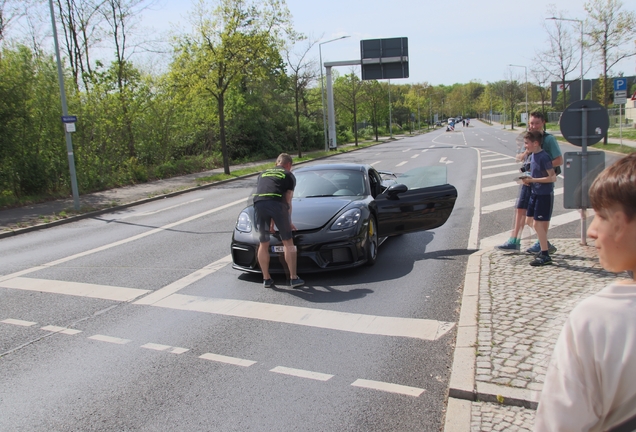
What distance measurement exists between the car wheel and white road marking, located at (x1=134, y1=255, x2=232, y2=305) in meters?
2.20

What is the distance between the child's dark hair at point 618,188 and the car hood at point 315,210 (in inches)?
217

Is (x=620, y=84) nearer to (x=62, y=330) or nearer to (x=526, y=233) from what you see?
(x=526, y=233)

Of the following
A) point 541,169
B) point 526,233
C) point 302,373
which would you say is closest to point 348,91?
point 526,233

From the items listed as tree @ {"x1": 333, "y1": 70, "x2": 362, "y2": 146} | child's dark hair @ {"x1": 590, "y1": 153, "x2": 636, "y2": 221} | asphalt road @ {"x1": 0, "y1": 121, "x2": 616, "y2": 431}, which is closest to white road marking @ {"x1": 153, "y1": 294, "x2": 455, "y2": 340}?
asphalt road @ {"x1": 0, "y1": 121, "x2": 616, "y2": 431}

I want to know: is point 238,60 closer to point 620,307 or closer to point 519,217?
point 519,217

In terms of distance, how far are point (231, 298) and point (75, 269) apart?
131 inches

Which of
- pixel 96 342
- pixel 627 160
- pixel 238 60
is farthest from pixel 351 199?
pixel 238 60

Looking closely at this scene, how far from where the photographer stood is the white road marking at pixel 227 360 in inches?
173

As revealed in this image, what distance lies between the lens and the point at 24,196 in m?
17.3

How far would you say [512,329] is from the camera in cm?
450

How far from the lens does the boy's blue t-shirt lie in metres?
6.52

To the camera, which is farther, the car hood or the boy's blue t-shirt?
the car hood

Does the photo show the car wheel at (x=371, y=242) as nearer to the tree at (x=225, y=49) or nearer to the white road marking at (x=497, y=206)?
the white road marking at (x=497, y=206)

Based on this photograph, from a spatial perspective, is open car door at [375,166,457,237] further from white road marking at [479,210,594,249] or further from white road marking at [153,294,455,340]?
white road marking at [153,294,455,340]
